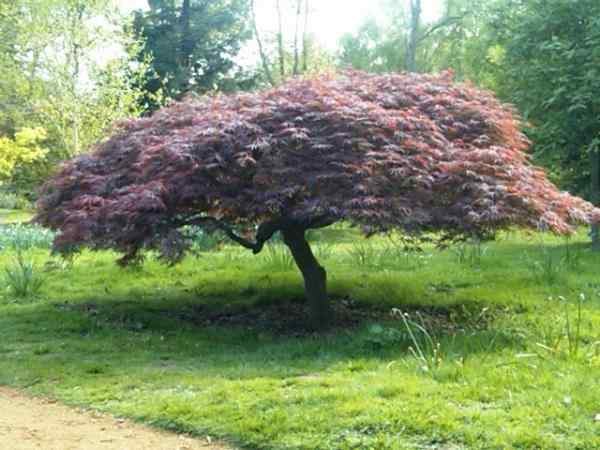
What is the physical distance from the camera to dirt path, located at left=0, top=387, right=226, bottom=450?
13.5 feet

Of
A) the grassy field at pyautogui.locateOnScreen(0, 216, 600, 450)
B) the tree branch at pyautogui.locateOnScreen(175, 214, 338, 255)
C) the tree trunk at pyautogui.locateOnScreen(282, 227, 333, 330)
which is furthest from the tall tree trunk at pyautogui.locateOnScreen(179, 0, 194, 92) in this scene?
the tree branch at pyautogui.locateOnScreen(175, 214, 338, 255)

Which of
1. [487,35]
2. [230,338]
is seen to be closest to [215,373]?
[230,338]

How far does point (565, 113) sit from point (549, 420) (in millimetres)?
8756

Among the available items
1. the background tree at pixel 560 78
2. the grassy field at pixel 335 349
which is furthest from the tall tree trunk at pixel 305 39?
the grassy field at pixel 335 349

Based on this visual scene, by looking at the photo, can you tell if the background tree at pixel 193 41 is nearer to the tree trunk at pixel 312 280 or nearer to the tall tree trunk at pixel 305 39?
the tall tree trunk at pixel 305 39

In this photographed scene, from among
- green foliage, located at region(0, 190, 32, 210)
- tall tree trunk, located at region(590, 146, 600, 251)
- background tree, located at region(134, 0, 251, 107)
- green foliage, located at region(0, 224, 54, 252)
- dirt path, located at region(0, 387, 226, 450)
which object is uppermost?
background tree, located at region(134, 0, 251, 107)

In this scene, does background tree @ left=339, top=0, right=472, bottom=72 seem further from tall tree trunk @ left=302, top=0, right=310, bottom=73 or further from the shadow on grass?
the shadow on grass

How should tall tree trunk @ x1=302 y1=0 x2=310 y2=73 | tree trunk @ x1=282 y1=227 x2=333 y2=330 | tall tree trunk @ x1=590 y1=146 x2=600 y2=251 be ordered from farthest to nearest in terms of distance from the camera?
tall tree trunk @ x1=302 y1=0 x2=310 y2=73 < tall tree trunk @ x1=590 y1=146 x2=600 y2=251 < tree trunk @ x1=282 y1=227 x2=333 y2=330

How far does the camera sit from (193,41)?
2458 cm

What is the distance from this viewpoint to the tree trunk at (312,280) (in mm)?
7305

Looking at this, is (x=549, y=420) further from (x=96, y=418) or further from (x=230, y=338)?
(x=230, y=338)

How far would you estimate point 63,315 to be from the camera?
7816mm

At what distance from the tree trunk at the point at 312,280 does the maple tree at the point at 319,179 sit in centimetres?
9

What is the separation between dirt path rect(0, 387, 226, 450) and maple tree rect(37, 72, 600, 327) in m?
1.79
